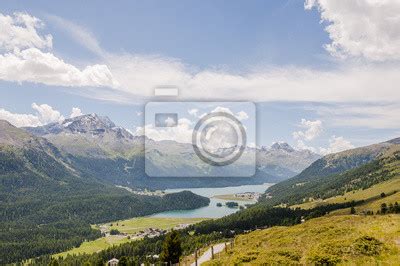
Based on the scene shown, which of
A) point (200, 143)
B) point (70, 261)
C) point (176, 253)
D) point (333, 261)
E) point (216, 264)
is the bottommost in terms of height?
point (70, 261)

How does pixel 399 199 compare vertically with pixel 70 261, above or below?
above

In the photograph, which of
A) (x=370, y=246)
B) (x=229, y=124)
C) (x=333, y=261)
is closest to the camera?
(x=333, y=261)

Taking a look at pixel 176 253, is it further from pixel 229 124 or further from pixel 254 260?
pixel 254 260

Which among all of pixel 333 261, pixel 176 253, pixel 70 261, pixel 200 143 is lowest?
pixel 70 261

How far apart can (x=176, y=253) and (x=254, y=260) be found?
2613 inches

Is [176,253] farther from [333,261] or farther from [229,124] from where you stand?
[333,261]

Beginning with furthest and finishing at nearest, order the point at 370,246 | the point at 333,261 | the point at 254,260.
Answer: the point at 254,260, the point at 370,246, the point at 333,261

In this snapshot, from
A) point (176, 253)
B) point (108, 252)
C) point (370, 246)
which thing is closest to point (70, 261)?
point (108, 252)

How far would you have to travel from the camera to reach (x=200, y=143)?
5497 centimetres

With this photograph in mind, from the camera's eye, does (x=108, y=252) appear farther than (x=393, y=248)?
Yes

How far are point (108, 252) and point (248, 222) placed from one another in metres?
67.7

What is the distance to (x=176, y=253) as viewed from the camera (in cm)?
9244

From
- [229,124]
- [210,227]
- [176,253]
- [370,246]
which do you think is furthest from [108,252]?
[370,246]

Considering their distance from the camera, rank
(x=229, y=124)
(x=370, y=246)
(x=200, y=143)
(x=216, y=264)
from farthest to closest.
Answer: (x=200, y=143) → (x=229, y=124) → (x=216, y=264) → (x=370, y=246)
